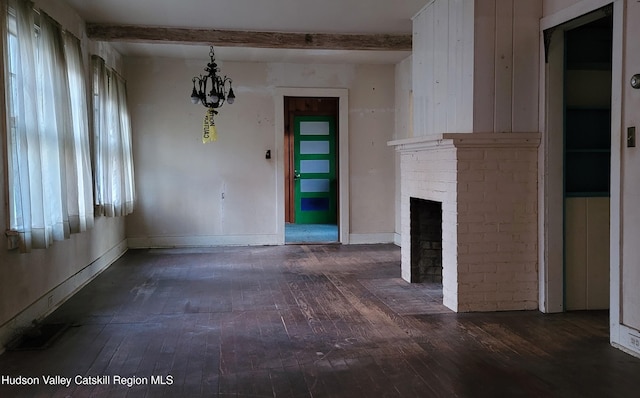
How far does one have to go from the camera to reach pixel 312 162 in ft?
33.4

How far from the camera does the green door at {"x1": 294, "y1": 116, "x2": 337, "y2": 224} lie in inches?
396

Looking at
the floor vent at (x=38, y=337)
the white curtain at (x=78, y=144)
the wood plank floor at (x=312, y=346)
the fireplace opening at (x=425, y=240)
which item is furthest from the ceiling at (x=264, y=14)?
the floor vent at (x=38, y=337)

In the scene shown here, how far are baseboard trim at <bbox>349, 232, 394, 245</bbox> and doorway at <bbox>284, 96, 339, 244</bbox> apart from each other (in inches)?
48.5

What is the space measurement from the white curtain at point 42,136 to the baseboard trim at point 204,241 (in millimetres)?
3019

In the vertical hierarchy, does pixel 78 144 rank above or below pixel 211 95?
below

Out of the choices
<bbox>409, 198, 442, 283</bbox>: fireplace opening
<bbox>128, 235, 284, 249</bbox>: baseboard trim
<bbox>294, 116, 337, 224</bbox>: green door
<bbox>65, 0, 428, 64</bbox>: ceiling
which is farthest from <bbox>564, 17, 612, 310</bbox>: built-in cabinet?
<bbox>294, 116, 337, 224</bbox>: green door

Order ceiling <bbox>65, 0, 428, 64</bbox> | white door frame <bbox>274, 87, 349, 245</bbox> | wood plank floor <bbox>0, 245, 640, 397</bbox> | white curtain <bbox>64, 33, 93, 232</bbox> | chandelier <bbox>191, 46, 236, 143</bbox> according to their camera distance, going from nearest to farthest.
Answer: wood plank floor <bbox>0, 245, 640, 397</bbox>
white curtain <bbox>64, 33, 93, 232</bbox>
ceiling <bbox>65, 0, 428, 64</bbox>
chandelier <bbox>191, 46, 236, 143</bbox>
white door frame <bbox>274, 87, 349, 245</bbox>

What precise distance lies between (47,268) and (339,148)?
4.87 meters

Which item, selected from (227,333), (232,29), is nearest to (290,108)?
(232,29)

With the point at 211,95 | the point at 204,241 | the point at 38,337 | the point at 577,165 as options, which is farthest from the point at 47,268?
the point at 577,165

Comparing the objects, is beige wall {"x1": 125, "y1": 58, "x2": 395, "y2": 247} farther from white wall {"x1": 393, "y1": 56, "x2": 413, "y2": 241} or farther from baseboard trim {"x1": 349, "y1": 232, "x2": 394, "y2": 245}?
white wall {"x1": 393, "y1": 56, "x2": 413, "y2": 241}

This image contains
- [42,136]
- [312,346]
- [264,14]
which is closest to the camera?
[312,346]

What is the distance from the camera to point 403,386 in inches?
111

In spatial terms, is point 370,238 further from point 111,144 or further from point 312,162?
point 111,144
